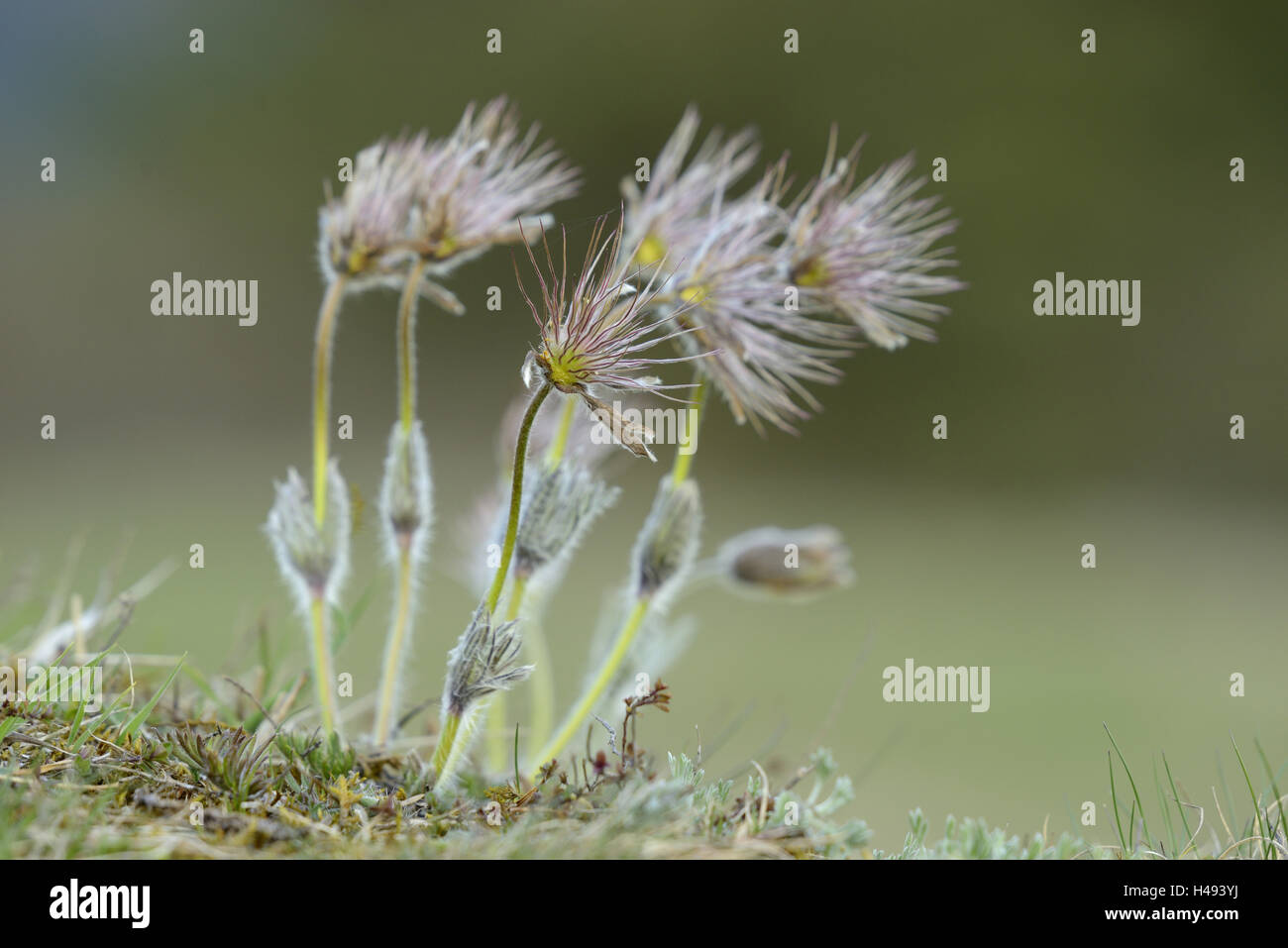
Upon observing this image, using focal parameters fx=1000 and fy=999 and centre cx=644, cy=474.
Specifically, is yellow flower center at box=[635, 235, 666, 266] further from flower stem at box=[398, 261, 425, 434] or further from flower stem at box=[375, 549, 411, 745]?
flower stem at box=[375, 549, 411, 745]

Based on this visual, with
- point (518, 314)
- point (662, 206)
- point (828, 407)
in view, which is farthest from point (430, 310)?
point (662, 206)

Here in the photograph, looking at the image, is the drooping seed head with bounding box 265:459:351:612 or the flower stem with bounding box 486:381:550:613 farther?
the drooping seed head with bounding box 265:459:351:612

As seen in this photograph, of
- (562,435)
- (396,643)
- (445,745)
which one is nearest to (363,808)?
(445,745)

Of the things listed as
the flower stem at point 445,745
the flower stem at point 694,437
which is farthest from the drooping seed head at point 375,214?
the flower stem at point 445,745

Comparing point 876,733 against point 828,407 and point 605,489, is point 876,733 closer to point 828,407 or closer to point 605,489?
point 828,407

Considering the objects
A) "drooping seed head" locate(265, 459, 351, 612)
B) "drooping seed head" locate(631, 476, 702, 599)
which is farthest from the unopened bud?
"drooping seed head" locate(265, 459, 351, 612)

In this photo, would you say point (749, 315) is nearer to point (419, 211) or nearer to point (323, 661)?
point (419, 211)

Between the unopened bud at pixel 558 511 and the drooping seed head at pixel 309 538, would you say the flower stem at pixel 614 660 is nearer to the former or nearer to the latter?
the unopened bud at pixel 558 511
